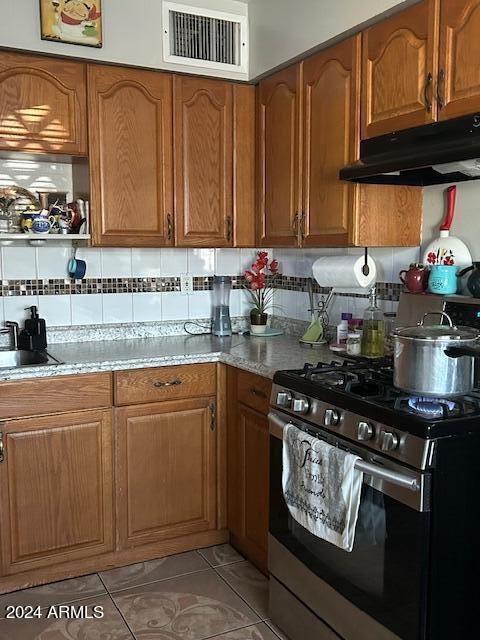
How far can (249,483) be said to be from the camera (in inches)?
102

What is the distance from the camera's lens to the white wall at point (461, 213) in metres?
2.22

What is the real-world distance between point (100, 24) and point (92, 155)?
1.77 feet

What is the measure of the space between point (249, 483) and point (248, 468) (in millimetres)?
63

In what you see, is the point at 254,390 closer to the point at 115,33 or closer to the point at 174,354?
the point at 174,354

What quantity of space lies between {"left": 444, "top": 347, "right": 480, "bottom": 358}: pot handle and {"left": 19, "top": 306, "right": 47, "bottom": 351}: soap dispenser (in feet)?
5.97

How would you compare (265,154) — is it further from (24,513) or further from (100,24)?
(24,513)

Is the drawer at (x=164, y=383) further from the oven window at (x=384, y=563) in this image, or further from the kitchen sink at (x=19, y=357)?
the oven window at (x=384, y=563)

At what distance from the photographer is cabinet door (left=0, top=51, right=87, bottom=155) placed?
2.56 metres

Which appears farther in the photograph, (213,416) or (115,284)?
(115,284)

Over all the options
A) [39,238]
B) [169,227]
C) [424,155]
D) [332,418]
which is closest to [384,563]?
[332,418]

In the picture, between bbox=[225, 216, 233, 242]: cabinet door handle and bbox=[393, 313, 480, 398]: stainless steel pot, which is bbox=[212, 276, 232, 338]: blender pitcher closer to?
bbox=[225, 216, 233, 242]: cabinet door handle

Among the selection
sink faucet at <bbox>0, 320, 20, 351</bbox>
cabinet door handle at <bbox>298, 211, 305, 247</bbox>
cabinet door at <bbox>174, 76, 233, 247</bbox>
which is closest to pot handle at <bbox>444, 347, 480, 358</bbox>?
cabinet door handle at <bbox>298, 211, 305, 247</bbox>

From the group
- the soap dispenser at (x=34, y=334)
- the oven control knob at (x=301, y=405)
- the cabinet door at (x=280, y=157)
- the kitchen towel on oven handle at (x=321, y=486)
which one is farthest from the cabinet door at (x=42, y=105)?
the kitchen towel on oven handle at (x=321, y=486)

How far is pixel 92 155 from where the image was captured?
2719mm
